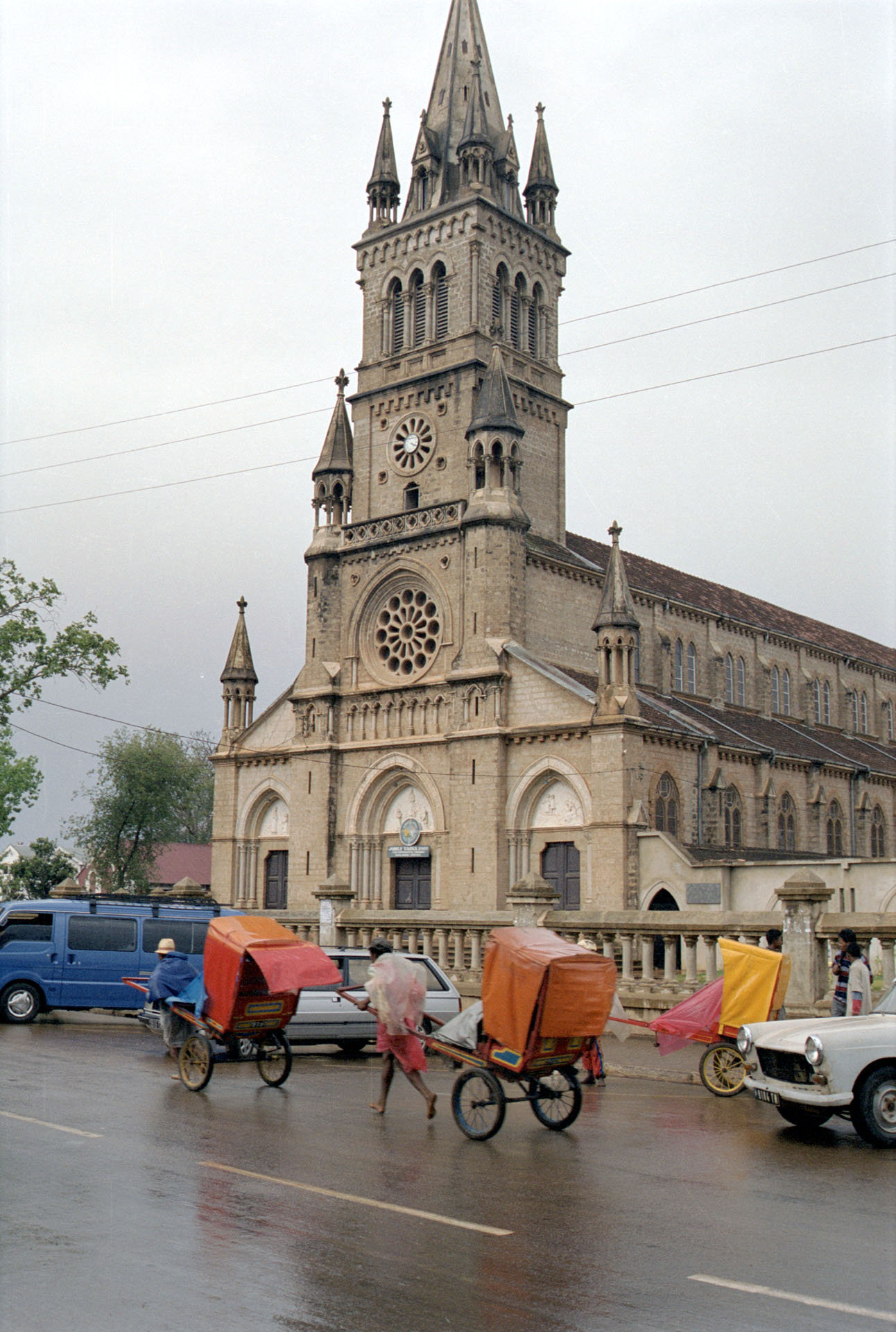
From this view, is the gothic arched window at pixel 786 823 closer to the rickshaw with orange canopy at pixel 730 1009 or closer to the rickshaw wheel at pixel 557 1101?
the rickshaw with orange canopy at pixel 730 1009

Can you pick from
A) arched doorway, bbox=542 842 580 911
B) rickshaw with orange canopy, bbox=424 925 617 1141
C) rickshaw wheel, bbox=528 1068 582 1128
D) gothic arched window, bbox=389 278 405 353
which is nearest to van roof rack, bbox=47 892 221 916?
rickshaw with orange canopy, bbox=424 925 617 1141

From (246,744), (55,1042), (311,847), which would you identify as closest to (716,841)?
(311,847)

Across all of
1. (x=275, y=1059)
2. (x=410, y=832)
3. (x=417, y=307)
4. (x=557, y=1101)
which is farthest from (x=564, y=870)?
(x=557, y=1101)

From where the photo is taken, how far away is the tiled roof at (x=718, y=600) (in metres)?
45.0

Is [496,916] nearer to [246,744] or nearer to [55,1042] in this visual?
[55,1042]

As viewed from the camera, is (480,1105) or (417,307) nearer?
(480,1105)

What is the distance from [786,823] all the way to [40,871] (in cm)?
3944

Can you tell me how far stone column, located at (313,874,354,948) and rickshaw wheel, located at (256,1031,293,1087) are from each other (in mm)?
10987

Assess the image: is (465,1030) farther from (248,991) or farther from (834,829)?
(834,829)

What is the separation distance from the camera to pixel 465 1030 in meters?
11.5

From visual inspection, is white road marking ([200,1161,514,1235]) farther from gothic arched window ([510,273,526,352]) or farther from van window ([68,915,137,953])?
gothic arched window ([510,273,526,352])

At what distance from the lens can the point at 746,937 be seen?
59.8 feet

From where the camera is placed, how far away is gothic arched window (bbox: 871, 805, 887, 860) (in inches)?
1928

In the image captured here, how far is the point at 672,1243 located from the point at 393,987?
15.3ft
